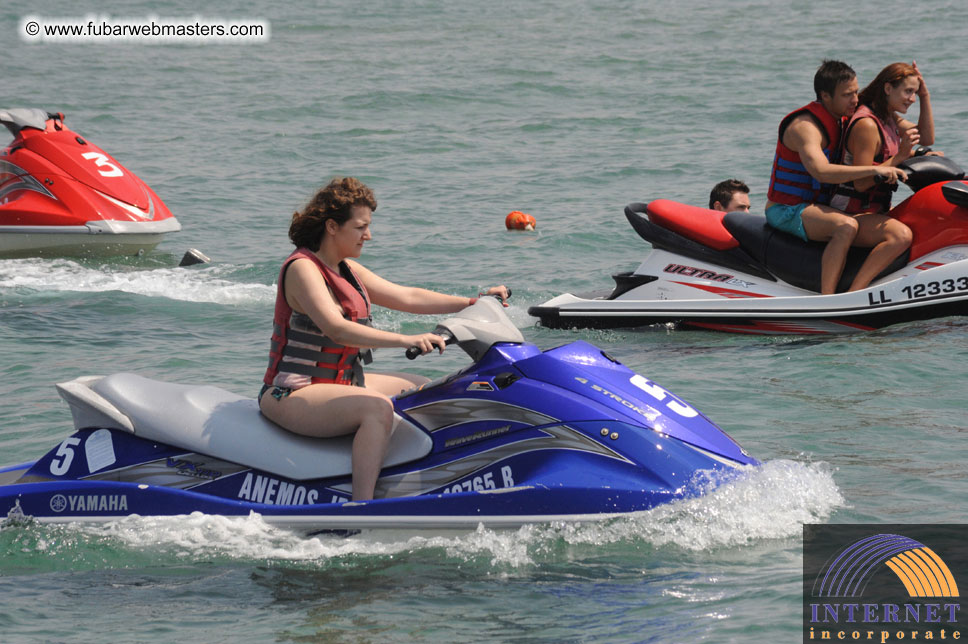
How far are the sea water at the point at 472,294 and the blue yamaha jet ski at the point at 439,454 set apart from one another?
0.33 ft

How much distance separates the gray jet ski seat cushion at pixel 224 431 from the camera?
15.9 feet

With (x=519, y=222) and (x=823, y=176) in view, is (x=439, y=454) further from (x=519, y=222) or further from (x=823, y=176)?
(x=519, y=222)

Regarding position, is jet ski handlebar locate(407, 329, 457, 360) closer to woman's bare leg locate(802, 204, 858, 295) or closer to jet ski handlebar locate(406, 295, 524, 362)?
jet ski handlebar locate(406, 295, 524, 362)

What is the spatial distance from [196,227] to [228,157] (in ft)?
13.3

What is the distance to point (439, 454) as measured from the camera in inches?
191

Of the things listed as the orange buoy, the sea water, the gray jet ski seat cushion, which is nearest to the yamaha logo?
the sea water

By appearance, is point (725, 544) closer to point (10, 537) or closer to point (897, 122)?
point (10, 537)

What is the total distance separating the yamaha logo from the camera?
4.91 metres

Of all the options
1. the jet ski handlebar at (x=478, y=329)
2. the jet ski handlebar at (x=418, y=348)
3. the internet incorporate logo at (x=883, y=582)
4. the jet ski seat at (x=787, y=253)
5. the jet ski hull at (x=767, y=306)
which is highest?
the jet ski seat at (x=787, y=253)

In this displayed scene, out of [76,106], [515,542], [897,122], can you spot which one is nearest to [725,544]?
[515,542]

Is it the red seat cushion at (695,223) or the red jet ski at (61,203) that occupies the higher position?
the red jet ski at (61,203)
